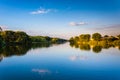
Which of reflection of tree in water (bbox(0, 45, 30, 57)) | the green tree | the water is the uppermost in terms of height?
the green tree

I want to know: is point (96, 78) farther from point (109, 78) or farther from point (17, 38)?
point (17, 38)

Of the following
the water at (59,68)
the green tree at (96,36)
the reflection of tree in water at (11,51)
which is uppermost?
the green tree at (96,36)

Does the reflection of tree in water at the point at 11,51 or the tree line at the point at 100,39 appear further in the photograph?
the tree line at the point at 100,39

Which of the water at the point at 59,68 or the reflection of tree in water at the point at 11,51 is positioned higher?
the reflection of tree in water at the point at 11,51

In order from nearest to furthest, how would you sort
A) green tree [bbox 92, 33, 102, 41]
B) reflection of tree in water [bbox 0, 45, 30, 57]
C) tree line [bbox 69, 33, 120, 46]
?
reflection of tree in water [bbox 0, 45, 30, 57] < tree line [bbox 69, 33, 120, 46] < green tree [bbox 92, 33, 102, 41]

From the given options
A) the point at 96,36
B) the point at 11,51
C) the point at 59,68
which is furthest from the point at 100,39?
the point at 59,68

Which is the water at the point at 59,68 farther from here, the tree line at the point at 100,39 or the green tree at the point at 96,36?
the green tree at the point at 96,36

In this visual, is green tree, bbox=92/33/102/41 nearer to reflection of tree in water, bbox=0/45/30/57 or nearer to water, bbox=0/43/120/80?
reflection of tree in water, bbox=0/45/30/57

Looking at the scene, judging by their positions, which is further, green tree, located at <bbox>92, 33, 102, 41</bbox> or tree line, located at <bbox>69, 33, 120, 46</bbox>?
green tree, located at <bbox>92, 33, 102, 41</bbox>

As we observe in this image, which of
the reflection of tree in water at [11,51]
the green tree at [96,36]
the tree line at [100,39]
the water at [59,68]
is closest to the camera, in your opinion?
the water at [59,68]

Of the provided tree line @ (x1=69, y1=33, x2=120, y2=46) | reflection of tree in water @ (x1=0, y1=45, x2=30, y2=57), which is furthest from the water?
tree line @ (x1=69, y1=33, x2=120, y2=46)

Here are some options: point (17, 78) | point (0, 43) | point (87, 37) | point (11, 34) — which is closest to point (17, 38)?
point (11, 34)

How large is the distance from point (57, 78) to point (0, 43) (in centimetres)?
3392

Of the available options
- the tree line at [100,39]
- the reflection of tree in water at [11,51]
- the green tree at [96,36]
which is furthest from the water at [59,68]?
the green tree at [96,36]
